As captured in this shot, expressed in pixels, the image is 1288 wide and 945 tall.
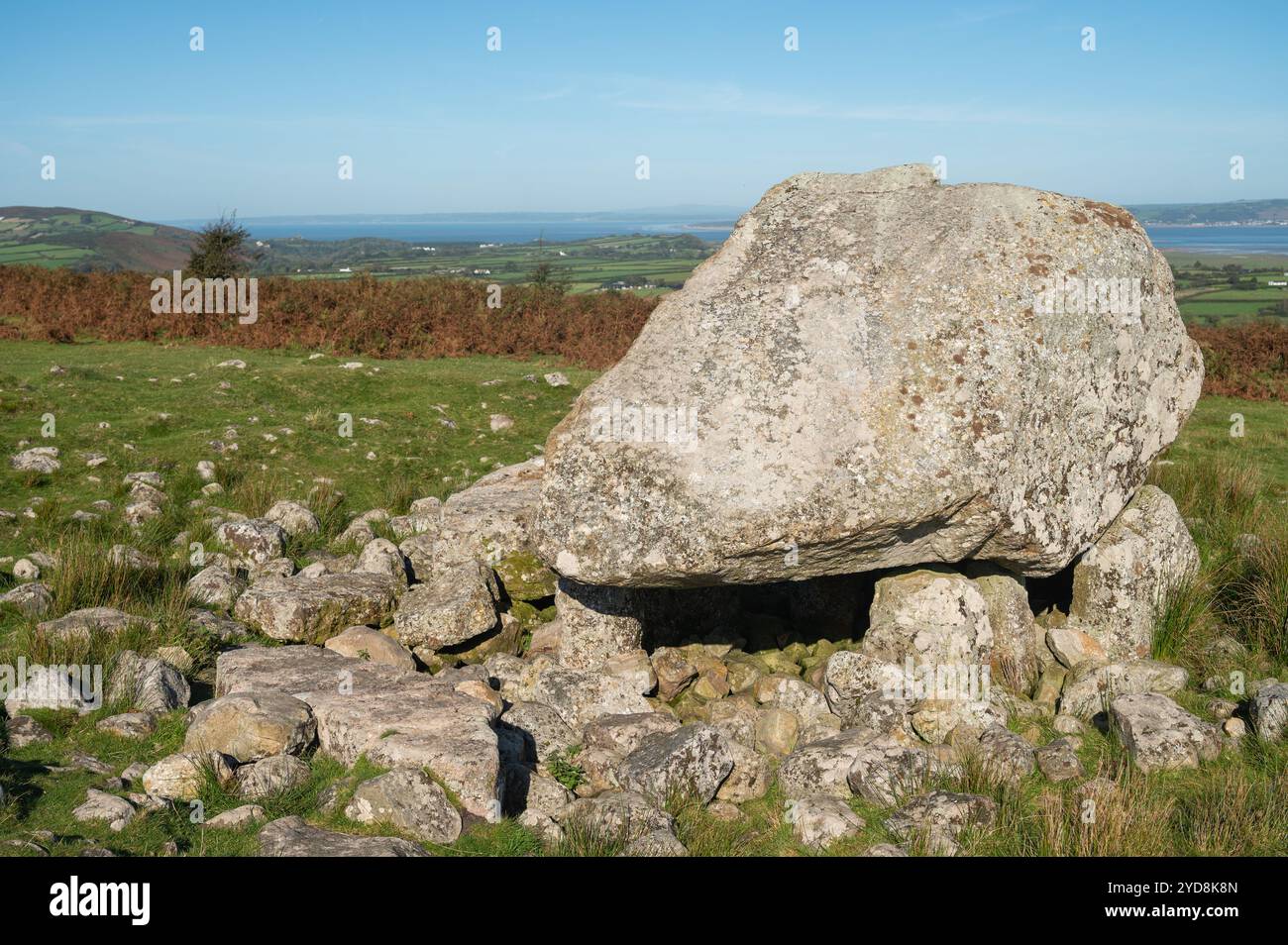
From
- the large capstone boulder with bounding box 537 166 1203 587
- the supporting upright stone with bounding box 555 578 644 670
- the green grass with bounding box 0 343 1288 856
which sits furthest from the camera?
the supporting upright stone with bounding box 555 578 644 670

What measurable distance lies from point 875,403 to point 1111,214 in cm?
338

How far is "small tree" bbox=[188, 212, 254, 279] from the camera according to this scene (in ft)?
93.6

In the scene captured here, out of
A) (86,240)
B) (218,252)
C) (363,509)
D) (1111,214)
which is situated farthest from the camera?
(86,240)

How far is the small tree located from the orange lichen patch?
24.5 metres

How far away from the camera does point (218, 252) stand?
2883cm

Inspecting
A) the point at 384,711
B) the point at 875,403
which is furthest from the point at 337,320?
the point at 875,403

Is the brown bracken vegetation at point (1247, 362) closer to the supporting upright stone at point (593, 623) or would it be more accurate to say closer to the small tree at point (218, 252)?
the supporting upright stone at point (593, 623)

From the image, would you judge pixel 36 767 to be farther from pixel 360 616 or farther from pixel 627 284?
pixel 627 284

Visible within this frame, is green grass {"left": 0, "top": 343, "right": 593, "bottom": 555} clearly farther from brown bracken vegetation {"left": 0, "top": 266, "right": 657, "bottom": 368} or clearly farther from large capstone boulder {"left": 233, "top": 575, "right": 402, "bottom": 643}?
brown bracken vegetation {"left": 0, "top": 266, "right": 657, "bottom": 368}

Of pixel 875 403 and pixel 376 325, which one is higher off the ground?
pixel 376 325

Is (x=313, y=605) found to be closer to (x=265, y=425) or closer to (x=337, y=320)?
(x=265, y=425)

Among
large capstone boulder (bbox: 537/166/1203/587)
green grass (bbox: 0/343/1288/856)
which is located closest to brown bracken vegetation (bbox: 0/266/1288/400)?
green grass (bbox: 0/343/1288/856)
